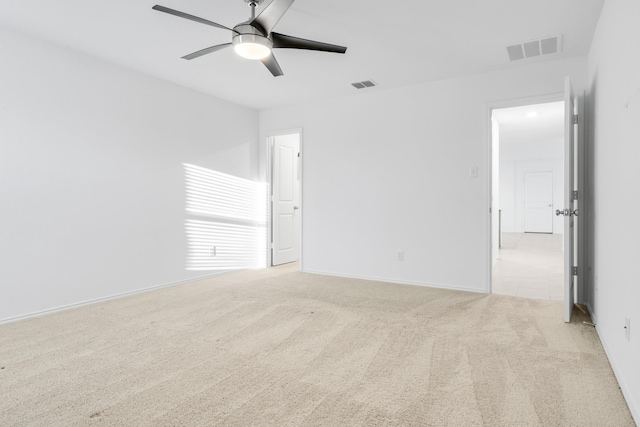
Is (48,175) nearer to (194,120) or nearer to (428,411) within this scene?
(194,120)

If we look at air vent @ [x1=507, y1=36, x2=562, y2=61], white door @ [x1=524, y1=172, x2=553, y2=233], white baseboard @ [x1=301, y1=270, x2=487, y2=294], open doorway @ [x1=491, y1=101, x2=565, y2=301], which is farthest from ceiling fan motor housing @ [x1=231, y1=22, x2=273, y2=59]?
white door @ [x1=524, y1=172, x2=553, y2=233]

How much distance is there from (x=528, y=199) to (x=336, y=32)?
35.1ft

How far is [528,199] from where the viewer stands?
11477 millimetres

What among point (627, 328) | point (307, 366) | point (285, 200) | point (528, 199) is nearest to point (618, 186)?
point (627, 328)

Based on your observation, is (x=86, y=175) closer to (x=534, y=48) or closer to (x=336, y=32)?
(x=336, y=32)

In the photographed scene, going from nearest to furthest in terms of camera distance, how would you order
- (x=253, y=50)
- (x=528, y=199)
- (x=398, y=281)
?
(x=253, y=50) → (x=398, y=281) → (x=528, y=199)

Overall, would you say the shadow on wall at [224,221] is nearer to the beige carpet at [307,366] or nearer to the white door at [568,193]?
the beige carpet at [307,366]

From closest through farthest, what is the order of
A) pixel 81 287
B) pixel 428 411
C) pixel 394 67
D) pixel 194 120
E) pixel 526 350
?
pixel 428 411
pixel 526 350
pixel 81 287
pixel 394 67
pixel 194 120

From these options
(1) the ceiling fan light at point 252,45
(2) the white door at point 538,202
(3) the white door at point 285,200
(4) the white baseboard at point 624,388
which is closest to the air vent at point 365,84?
(3) the white door at point 285,200

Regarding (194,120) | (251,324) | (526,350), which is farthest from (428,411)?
(194,120)

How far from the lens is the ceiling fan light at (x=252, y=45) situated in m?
2.44

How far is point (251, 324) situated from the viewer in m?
2.90

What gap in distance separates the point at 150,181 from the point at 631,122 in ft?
13.3

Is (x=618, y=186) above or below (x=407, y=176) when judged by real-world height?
below
